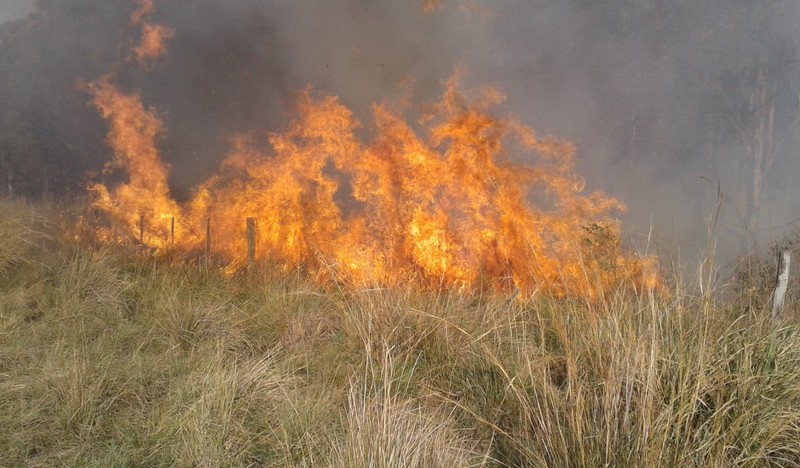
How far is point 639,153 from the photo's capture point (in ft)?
49.0

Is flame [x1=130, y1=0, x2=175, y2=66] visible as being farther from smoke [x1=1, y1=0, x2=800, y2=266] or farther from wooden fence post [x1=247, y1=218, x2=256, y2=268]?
wooden fence post [x1=247, y1=218, x2=256, y2=268]

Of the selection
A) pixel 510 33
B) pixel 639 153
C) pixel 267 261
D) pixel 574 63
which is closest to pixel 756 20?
pixel 639 153

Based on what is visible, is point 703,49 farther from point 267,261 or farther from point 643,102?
point 267,261

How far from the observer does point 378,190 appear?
10.5 meters

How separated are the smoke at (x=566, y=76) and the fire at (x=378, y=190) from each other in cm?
65

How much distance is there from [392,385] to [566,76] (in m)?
10.9

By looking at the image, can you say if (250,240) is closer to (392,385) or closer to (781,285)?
(392,385)

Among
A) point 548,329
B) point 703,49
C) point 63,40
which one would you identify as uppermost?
point 703,49

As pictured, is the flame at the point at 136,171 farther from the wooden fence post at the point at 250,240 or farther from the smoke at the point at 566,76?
the wooden fence post at the point at 250,240

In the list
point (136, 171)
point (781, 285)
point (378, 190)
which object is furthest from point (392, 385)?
point (136, 171)

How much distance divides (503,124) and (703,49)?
8694 millimetres

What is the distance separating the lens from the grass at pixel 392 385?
7.97ft

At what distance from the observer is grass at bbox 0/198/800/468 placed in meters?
2.43

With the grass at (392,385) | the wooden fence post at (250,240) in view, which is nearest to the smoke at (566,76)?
the wooden fence post at (250,240)
